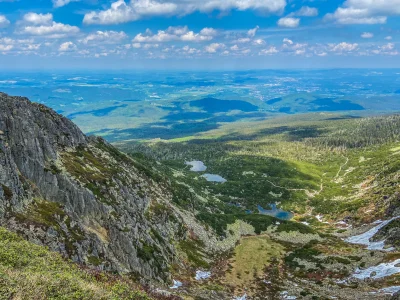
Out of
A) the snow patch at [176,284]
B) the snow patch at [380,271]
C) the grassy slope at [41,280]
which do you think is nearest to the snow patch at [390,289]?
the snow patch at [380,271]

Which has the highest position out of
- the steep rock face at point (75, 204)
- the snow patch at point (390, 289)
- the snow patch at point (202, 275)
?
the steep rock face at point (75, 204)

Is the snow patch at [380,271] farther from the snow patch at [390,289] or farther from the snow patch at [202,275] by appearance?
the snow patch at [202,275]

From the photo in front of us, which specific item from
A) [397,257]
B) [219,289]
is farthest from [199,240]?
[397,257]

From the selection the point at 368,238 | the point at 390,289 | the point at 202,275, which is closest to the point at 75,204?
the point at 202,275

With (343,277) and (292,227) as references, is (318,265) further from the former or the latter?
(292,227)

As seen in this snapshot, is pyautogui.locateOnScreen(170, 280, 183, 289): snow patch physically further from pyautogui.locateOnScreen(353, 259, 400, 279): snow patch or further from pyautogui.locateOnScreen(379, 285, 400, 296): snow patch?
pyautogui.locateOnScreen(353, 259, 400, 279): snow patch

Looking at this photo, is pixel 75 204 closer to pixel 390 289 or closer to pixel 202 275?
pixel 202 275

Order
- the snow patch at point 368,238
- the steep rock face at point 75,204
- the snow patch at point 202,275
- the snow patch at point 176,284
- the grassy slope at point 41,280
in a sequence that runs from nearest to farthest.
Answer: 1. the grassy slope at point 41,280
2. the steep rock face at point 75,204
3. the snow patch at point 176,284
4. the snow patch at point 202,275
5. the snow patch at point 368,238

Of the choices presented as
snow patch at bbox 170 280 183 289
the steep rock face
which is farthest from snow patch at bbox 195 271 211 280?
snow patch at bbox 170 280 183 289
